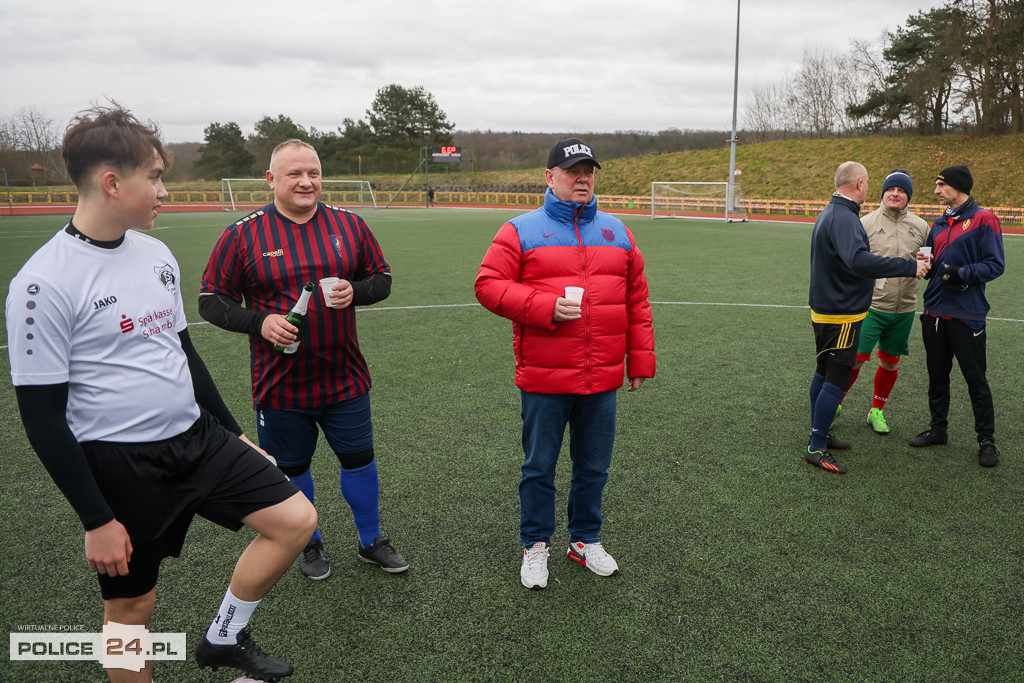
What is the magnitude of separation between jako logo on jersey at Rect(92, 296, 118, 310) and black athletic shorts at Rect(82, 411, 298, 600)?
1.37ft

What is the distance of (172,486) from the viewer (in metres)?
2.20

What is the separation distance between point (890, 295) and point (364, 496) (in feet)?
13.7

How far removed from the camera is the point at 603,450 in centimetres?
336

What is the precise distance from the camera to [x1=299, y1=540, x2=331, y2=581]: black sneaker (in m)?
3.34

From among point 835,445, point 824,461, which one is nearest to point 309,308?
point 824,461

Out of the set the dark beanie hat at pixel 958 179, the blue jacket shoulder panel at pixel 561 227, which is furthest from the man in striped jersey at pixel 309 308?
the dark beanie hat at pixel 958 179

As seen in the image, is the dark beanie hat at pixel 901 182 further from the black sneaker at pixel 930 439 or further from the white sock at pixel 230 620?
the white sock at pixel 230 620

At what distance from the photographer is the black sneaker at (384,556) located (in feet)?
11.1

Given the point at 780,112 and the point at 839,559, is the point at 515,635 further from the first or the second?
the point at 780,112

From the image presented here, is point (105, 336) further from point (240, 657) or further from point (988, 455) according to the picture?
point (988, 455)

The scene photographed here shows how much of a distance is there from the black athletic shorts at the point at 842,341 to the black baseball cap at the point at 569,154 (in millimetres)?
2406

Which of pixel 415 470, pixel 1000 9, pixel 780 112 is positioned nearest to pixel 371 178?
pixel 780 112

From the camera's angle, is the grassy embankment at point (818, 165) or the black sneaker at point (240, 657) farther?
the grassy embankment at point (818, 165)

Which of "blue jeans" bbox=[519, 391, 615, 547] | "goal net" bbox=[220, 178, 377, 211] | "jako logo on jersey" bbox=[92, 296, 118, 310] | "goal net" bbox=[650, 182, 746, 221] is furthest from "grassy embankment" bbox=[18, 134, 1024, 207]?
"jako logo on jersey" bbox=[92, 296, 118, 310]
